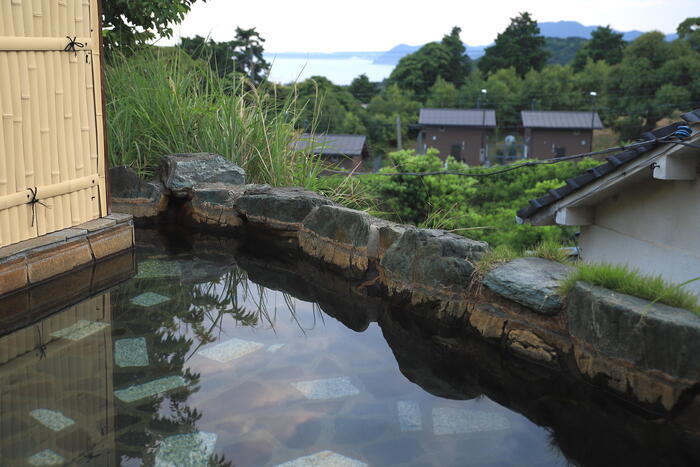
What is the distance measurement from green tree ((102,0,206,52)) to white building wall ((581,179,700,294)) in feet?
16.8

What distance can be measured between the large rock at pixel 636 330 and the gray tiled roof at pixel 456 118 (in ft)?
138

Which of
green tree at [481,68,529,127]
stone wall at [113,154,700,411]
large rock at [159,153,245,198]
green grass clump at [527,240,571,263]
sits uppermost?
green tree at [481,68,529,127]

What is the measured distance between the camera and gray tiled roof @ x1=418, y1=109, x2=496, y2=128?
43.9 metres

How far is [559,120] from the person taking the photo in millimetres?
43219

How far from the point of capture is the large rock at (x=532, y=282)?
3.10 m

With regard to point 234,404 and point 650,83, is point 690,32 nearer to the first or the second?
point 650,83

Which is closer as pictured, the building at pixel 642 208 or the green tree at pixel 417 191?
the building at pixel 642 208

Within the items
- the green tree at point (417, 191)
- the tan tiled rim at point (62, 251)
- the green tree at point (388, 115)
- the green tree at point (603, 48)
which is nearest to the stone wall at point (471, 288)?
the tan tiled rim at point (62, 251)

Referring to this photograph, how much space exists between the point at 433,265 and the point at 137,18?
17.2ft

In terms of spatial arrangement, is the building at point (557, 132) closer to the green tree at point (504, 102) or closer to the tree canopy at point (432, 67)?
the green tree at point (504, 102)

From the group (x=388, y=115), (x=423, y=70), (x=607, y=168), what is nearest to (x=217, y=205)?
(x=607, y=168)

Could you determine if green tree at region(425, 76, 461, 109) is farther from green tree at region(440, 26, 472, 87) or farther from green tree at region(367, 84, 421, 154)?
green tree at region(440, 26, 472, 87)

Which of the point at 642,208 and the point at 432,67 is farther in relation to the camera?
the point at 432,67

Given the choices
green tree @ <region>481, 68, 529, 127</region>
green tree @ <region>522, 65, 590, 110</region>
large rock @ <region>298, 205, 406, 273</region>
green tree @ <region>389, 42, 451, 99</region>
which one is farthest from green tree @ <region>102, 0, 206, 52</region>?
green tree @ <region>389, 42, 451, 99</region>
